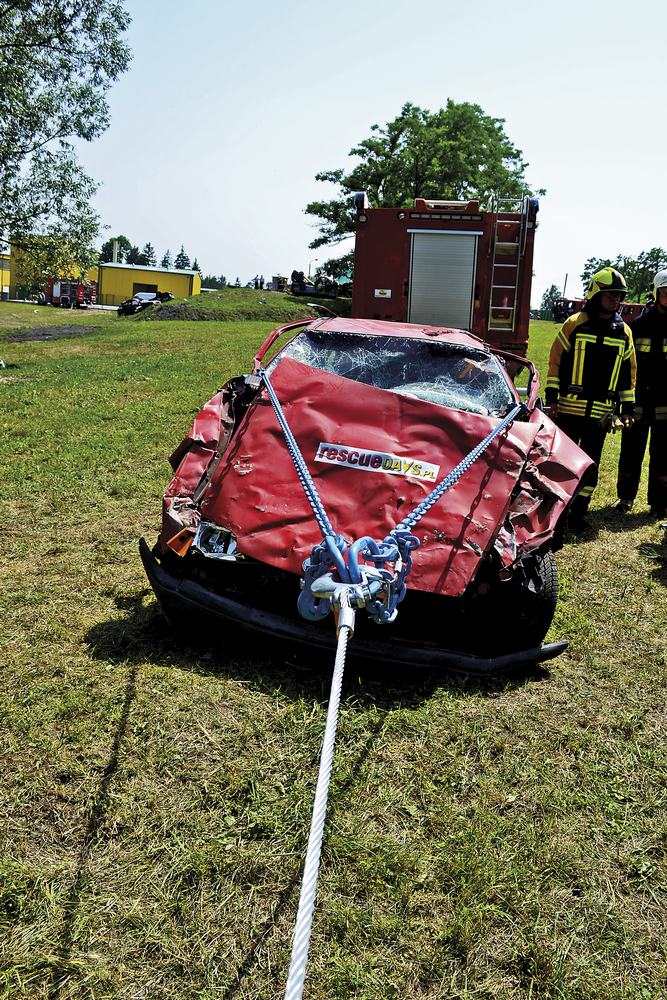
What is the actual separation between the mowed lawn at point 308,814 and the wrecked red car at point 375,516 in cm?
27

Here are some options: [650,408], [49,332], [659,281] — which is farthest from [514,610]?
[49,332]

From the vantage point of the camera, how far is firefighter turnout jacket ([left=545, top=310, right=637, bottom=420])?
6125 millimetres

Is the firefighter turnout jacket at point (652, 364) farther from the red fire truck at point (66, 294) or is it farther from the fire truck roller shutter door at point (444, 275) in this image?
the red fire truck at point (66, 294)

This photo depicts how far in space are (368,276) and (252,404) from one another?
26.8ft

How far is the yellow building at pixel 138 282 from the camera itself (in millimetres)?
57531

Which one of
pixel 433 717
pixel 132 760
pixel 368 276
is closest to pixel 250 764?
pixel 132 760

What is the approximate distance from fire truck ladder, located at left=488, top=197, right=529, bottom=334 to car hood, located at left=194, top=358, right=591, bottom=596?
25.6 feet

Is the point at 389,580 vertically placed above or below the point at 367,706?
above

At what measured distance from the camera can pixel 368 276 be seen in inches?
468

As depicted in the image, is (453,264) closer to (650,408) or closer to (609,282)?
(650,408)

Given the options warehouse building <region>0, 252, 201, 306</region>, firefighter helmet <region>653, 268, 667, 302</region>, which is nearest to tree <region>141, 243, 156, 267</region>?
warehouse building <region>0, 252, 201, 306</region>

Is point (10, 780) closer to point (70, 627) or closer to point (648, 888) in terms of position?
point (70, 627)

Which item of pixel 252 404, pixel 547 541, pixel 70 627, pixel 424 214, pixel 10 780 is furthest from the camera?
pixel 424 214

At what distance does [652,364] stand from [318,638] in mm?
4885
